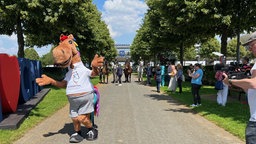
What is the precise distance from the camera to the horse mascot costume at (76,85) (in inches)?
297

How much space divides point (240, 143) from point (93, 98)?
3241 millimetres

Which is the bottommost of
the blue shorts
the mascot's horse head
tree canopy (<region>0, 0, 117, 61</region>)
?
the blue shorts

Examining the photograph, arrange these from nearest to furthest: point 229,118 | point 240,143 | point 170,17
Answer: point 240,143 < point 229,118 < point 170,17

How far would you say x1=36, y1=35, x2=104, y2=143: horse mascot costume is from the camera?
753cm

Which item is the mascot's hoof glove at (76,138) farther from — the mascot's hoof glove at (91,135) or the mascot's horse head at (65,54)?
the mascot's horse head at (65,54)

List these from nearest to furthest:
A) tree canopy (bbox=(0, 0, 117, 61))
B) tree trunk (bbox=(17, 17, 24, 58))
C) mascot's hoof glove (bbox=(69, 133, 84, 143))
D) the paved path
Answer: mascot's hoof glove (bbox=(69, 133, 84, 143))
the paved path
tree canopy (bbox=(0, 0, 117, 61))
tree trunk (bbox=(17, 17, 24, 58))

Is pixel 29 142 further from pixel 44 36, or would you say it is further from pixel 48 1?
pixel 44 36

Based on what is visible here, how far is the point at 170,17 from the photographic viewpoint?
1722 centimetres

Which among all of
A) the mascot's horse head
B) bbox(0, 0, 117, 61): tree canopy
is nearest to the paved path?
the mascot's horse head

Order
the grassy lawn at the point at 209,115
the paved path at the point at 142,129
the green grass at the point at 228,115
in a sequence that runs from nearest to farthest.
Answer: the paved path at the point at 142,129 → the grassy lawn at the point at 209,115 → the green grass at the point at 228,115

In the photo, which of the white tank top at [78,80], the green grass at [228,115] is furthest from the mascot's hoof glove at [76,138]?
the green grass at [228,115]

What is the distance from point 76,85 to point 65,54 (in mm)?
700

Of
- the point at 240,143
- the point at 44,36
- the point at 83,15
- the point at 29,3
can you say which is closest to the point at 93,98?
the point at 240,143

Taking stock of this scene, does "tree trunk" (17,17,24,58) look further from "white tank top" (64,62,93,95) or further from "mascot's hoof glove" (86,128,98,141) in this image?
"mascot's hoof glove" (86,128,98,141)
